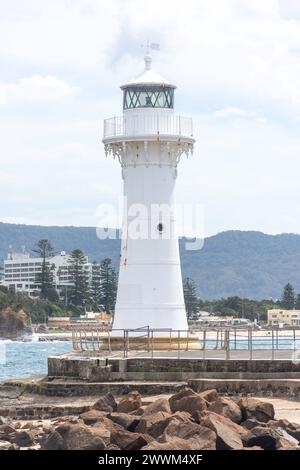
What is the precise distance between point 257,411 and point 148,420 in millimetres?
2021

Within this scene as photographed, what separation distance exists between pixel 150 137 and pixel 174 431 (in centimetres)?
1492

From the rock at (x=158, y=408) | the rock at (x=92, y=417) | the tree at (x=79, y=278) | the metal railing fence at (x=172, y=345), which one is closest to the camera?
the rock at (x=92, y=417)

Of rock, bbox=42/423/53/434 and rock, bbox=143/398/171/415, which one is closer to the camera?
rock, bbox=143/398/171/415

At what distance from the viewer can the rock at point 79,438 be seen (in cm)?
1856

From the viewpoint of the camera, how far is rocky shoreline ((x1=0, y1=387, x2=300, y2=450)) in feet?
60.7

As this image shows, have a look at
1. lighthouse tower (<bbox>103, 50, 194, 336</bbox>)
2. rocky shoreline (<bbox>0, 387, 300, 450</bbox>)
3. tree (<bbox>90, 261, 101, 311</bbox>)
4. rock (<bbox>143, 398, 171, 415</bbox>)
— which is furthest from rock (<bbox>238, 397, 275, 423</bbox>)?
tree (<bbox>90, 261, 101, 311</bbox>)

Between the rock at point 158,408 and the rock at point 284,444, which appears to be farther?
the rock at point 158,408

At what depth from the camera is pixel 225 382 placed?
26.0 meters

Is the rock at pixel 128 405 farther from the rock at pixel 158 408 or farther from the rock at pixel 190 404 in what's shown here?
the rock at pixel 190 404

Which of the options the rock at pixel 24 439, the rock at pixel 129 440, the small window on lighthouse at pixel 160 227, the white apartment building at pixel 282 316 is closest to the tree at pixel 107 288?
the white apartment building at pixel 282 316

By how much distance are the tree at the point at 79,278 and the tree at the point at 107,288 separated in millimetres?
3494

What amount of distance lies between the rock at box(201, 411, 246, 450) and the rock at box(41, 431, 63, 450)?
6.62ft

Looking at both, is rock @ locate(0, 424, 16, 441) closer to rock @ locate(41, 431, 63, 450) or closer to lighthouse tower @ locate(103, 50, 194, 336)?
rock @ locate(41, 431, 63, 450)
